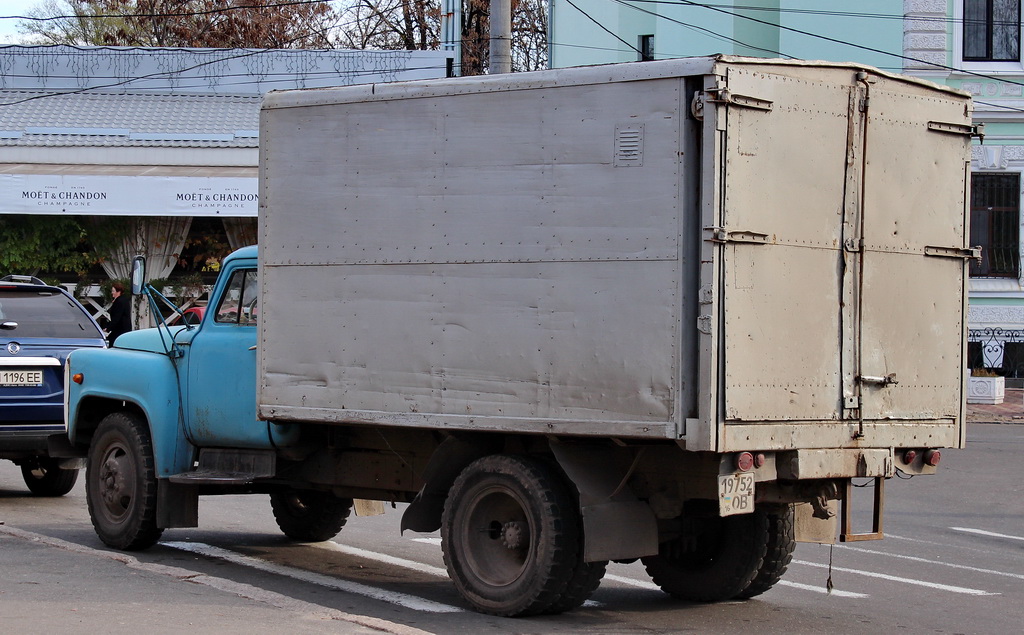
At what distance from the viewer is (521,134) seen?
7340 millimetres

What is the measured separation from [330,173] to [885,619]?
13.6ft

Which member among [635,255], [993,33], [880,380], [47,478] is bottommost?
[47,478]

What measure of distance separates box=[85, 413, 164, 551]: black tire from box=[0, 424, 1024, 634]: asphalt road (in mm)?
190

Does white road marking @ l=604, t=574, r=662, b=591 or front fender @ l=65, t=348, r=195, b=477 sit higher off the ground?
front fender @ l=65, t=348, r=195, b=477

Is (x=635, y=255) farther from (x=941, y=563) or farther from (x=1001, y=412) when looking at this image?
(x=1001, y=412)

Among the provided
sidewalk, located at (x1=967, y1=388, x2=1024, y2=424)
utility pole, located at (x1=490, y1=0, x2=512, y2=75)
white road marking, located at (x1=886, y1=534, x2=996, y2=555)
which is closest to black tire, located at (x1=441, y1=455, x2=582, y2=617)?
white road marking, located at (x1=886, y1=534, x2=996, y2=555)

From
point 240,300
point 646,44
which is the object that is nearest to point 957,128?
point 240,300

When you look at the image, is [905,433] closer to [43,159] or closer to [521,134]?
[521,134]

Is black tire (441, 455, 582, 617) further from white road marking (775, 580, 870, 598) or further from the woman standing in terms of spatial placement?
the woman standing

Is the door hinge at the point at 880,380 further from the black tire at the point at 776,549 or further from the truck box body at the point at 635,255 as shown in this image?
the black tire at the point at 776,549

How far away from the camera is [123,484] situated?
30.7ft

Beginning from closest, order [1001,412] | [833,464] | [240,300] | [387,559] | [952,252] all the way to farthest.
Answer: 1. [833,464]
2. [952,252]
3. [240,300]
4. [387,559]
5. [1001,412]

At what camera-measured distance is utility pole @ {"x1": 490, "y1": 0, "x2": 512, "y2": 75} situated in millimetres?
15930

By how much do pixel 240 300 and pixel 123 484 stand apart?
1.59 metres
